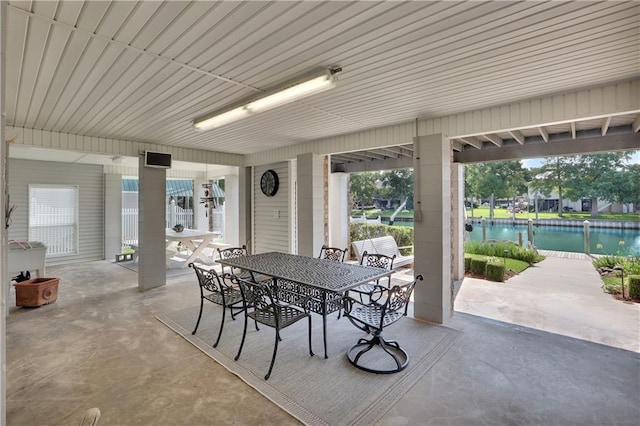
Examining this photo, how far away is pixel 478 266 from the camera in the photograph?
→ 20.6 ft

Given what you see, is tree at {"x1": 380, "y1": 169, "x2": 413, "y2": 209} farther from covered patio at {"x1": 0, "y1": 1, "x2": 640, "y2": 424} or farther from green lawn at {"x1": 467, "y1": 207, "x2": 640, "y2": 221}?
covered patio at {"x1": 0, "y1": 1, "x2": 640, "y2": 424}

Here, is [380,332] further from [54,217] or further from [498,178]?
[498,178]

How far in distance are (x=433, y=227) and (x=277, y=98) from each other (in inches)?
95.7

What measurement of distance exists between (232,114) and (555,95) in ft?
11.0

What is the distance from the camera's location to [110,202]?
8195mm

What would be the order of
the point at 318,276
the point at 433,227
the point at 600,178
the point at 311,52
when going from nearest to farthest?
the point at 311,52 < the point at 318,276 < the point at 433,227 < the point at 600,178

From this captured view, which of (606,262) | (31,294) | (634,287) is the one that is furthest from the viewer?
(606,262)

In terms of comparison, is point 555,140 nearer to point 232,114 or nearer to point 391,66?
point 391,66

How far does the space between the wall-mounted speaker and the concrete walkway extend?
5.36m

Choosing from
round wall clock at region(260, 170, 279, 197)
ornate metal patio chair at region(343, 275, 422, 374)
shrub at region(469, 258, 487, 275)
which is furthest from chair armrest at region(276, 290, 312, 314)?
shrub at region(469, 258, 487, 275)

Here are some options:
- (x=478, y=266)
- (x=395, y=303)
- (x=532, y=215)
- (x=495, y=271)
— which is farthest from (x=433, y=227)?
(x=532, y=215)

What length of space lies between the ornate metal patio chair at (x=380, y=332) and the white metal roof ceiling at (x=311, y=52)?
75.3 inches

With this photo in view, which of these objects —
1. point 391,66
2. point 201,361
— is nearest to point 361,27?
point 391,66

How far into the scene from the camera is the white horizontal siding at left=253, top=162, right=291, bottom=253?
612cm
